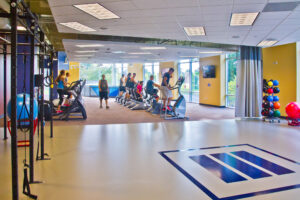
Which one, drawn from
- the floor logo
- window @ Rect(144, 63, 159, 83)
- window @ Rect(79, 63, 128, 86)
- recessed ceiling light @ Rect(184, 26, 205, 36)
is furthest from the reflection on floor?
window @ Rect(79, 63, 128, 86)

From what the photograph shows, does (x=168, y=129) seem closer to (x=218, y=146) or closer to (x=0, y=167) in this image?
(x=218, y=146)

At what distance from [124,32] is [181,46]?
3.51 metres

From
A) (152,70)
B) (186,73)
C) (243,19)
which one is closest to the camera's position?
(243,19)

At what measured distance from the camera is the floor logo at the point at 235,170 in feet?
8.71

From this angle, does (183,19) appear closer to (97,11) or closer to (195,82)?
→ (97,11)

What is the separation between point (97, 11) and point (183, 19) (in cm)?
190

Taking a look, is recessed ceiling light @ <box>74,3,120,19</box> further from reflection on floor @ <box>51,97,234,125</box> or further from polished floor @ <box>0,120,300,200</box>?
reflection on floor @ <box>51,97,234,125</box>

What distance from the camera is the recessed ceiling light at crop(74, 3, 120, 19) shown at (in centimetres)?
453

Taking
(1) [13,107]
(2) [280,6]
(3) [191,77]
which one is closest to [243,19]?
(2) [280,6]

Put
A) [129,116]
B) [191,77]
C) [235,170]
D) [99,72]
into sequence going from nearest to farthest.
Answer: [235,170]
[129,116]
[191,77]
[99,72]

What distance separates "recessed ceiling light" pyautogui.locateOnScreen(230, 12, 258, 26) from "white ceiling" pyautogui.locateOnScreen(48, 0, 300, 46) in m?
0.12

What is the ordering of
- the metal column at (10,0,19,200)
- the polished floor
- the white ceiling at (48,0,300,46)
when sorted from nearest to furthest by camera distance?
the metal column at (10,0,19,200)
the polished floor
the white ceiling at (48,0,300,46)

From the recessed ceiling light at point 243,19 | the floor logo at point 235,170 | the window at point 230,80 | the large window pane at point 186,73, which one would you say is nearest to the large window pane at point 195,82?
the large window pane at point 186,73

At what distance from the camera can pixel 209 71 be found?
41.7ft
